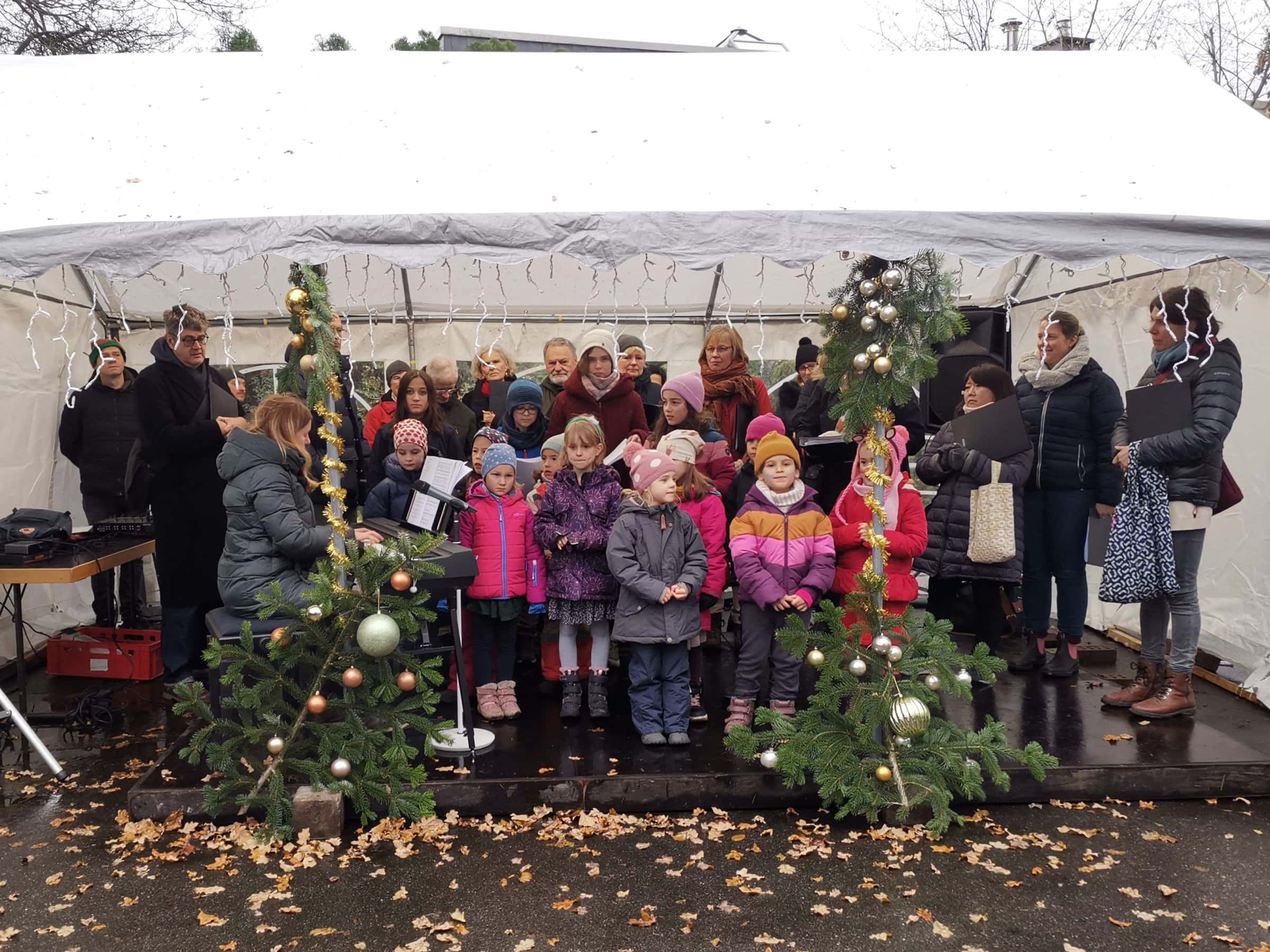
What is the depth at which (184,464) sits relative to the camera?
18.4 feet

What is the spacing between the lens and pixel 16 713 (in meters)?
Result: 4.48

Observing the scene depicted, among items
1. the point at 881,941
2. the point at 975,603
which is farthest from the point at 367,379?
the point at 881,941

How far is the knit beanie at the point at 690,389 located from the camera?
17.9 ft

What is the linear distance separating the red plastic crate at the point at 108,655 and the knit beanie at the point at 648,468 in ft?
11.0

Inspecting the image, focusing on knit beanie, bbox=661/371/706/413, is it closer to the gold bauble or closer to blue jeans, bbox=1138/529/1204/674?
the gold bauble

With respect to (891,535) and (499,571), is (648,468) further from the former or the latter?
(891,535)

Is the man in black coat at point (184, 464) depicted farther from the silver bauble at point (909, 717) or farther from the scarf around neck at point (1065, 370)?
the scarf around neck at point (1065, 370)

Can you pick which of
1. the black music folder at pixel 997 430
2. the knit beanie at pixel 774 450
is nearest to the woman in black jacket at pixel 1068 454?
the black music folder at pixel 997 430

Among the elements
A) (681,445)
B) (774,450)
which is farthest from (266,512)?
(774,450)

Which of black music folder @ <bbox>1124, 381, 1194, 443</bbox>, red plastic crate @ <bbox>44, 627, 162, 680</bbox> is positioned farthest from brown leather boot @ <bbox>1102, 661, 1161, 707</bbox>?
red plastic crate @ <bbox>44, 627, 162, 680</bbox>

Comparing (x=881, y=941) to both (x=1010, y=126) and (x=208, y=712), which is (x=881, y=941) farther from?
(x=1010, y=126)

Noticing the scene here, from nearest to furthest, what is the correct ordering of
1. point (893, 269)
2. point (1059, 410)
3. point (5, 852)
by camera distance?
point (5, 852) < point (893, 269) < point (1059, 410)

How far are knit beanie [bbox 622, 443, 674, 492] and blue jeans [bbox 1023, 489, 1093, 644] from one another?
2.20m

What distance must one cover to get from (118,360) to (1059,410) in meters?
5.65
